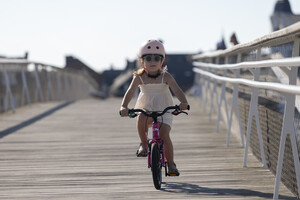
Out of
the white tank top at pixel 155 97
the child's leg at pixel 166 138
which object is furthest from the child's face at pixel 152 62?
the child's leg at pixel 166 138

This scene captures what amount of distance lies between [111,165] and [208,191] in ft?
5.49

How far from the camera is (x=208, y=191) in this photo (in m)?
5.30

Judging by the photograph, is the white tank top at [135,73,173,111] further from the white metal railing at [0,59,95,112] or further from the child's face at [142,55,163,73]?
the white metal railing at [0,59,95,112]

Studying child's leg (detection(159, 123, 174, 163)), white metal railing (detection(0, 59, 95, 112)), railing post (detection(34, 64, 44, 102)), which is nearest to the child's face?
child's leg (detection(159, 123, 174, 163))

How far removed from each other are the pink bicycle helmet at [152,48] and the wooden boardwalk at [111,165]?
1.19 meters

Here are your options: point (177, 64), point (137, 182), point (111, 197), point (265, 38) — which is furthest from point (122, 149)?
point (177, 64)

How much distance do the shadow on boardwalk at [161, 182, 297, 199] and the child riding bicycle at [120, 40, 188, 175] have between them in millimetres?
143

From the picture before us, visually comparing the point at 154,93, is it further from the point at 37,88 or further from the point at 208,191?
the point at 37,88

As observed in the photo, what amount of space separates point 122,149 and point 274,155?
251cm

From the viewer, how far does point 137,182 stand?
18.9 feet

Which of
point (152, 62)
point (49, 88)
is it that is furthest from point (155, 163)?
point (49, 88)

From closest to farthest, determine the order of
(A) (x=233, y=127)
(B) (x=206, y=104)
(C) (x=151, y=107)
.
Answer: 1. (C) (x=151, y=107)
2. (A) (x=233, y=127)
3. (B) (x=206, y=104)

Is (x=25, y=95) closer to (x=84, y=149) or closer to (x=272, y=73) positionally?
(x=84, y=149)

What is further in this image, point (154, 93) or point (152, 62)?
point (154, 93)
